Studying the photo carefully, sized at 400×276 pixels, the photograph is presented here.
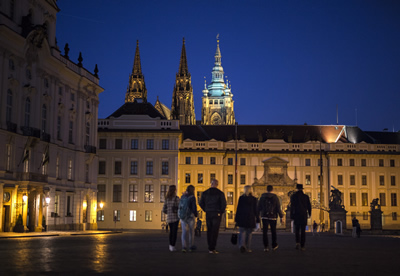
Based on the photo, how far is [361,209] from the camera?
8138 cm

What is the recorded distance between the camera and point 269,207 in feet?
58.6

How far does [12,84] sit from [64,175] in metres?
11.5

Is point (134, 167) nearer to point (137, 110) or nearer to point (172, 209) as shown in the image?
point (137, 110)

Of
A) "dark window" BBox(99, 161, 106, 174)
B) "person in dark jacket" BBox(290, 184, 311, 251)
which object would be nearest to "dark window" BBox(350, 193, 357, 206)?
"dark window" BBox(99, 161, 106, 174)

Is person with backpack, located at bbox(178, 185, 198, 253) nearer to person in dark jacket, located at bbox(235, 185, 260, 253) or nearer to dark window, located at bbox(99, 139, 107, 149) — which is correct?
person in dark jacket, located at bbox(235, 185, 260, 253)

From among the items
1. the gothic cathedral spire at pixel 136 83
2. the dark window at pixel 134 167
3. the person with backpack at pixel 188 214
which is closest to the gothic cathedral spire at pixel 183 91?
the gothic cathedral spire at pixel 136 83

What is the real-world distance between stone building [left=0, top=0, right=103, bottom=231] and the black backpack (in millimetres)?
26015

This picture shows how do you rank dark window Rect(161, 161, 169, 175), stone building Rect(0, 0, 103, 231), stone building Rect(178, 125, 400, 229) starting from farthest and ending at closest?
stone building Rect(178, 125, 400, 229)
dark window Rect(161, 161, 169, 175)
stone building Rect(0, 0, 103, 231)

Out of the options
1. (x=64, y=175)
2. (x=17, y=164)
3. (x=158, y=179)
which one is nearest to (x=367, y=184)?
(x=158, y=179)

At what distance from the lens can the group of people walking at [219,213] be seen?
648 inches

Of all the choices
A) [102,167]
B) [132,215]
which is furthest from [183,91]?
[132,215]

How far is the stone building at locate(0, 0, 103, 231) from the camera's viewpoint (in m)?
40.7

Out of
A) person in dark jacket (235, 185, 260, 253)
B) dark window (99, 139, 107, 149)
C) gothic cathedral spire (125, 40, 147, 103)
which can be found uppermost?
gothic cathedral spire (125, 40, 147, 103)

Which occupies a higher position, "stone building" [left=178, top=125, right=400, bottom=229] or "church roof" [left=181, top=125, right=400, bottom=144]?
"church roof" [left=181, top=125, right=400, bottom=144]
